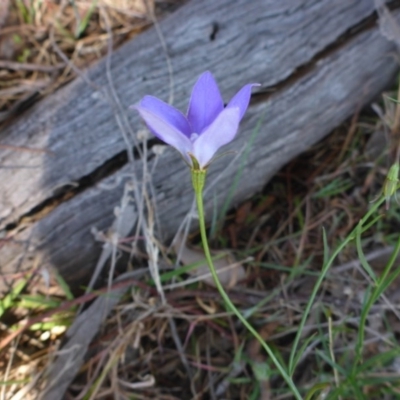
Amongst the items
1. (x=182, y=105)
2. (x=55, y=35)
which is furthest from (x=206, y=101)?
(x=55, y=35)

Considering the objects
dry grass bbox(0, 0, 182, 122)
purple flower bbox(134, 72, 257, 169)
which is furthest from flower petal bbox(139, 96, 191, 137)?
dry grass bbox(0, 0, 182, 122)

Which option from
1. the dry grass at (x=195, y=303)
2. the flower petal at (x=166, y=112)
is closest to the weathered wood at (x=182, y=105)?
the dry grass at (x=195, y=303)

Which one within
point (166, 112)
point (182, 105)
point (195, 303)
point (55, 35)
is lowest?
point (195, 303)

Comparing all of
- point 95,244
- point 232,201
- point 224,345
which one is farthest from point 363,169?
point 95,244

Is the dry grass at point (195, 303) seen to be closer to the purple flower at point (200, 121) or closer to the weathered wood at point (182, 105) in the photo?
→ the weathered wood at point (182, 105)

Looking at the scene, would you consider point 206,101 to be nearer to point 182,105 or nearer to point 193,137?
point 193,137

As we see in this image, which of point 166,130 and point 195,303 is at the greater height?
point 166,130
